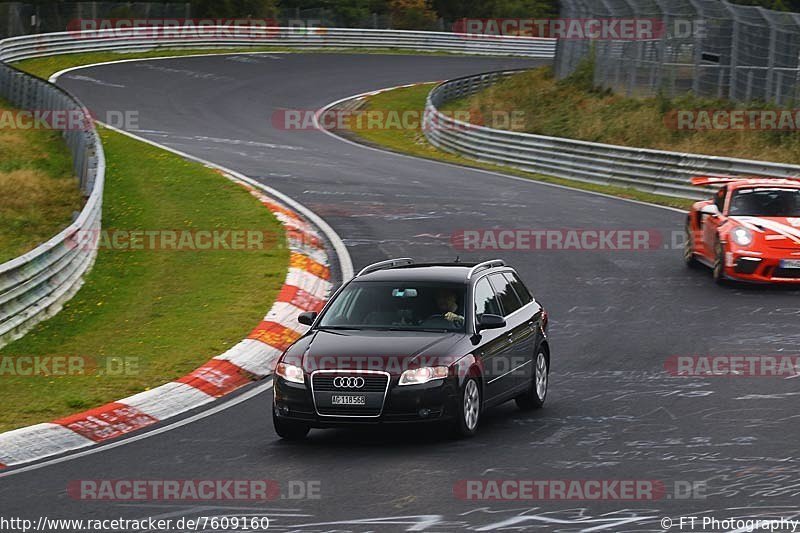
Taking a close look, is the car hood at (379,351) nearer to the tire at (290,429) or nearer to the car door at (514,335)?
the tire at (290,429)

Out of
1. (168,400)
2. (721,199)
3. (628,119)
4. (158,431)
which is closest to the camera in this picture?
(158,431)

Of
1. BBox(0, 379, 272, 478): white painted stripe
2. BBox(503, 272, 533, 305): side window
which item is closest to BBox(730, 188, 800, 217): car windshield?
BBox(503, 272, 533, 305): side window

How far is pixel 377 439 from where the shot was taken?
10320 millimetres

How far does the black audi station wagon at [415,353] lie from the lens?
32.3 feet

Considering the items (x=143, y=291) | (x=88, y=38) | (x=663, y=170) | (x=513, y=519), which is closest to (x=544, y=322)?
(x=513, y=519)

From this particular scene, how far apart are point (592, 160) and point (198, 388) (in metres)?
19.4

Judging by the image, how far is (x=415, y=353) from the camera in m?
10.0

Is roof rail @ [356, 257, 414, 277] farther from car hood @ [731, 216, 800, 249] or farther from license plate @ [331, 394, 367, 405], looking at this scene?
car hood @ [731, 216, 800, 249]

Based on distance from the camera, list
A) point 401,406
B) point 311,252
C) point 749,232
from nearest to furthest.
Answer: point 401,406 < point 749,232 < point 311,252

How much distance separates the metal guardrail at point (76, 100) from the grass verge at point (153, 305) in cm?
29

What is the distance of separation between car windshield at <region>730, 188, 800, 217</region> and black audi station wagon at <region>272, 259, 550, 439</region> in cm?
747
